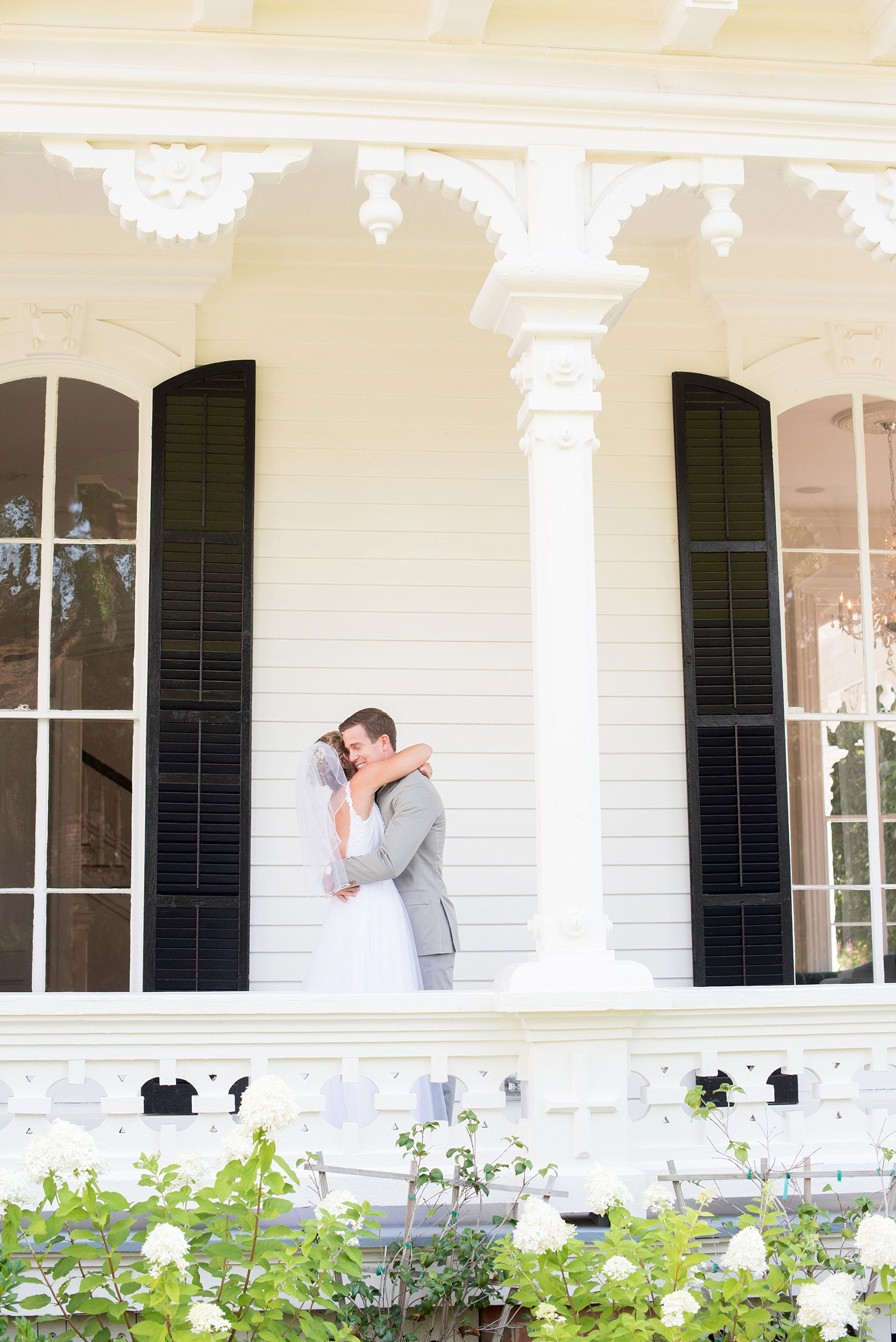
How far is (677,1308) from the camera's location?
2.71 m

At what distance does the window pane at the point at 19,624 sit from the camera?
5727 mm

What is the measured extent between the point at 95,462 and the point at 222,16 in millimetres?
2118

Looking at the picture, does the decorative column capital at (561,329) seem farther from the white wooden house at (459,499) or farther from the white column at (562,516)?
the white wooden house at (459,499)

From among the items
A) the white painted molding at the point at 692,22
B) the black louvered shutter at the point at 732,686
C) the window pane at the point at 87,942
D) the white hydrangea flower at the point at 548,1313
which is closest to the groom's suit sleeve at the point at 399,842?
the window pane at the point at 87,942

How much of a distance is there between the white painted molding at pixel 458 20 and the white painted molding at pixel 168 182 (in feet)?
2.38

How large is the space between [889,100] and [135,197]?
253cm

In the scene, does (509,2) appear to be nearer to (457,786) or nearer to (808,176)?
(808,176)

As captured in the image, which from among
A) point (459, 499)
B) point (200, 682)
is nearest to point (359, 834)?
point (200, 682)

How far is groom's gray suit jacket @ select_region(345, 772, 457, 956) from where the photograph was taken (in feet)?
15.7

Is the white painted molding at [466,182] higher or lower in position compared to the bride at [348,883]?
higher

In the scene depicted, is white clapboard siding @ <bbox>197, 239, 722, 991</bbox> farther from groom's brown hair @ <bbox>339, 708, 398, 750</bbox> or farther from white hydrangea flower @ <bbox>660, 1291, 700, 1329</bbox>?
white hydrangea flower @ <bbox>660, 1291, 700, 1329</bbox>

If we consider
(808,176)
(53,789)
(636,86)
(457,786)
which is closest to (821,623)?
(457,786)

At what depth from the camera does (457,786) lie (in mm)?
5762

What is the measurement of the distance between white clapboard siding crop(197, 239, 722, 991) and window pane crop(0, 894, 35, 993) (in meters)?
1.00
